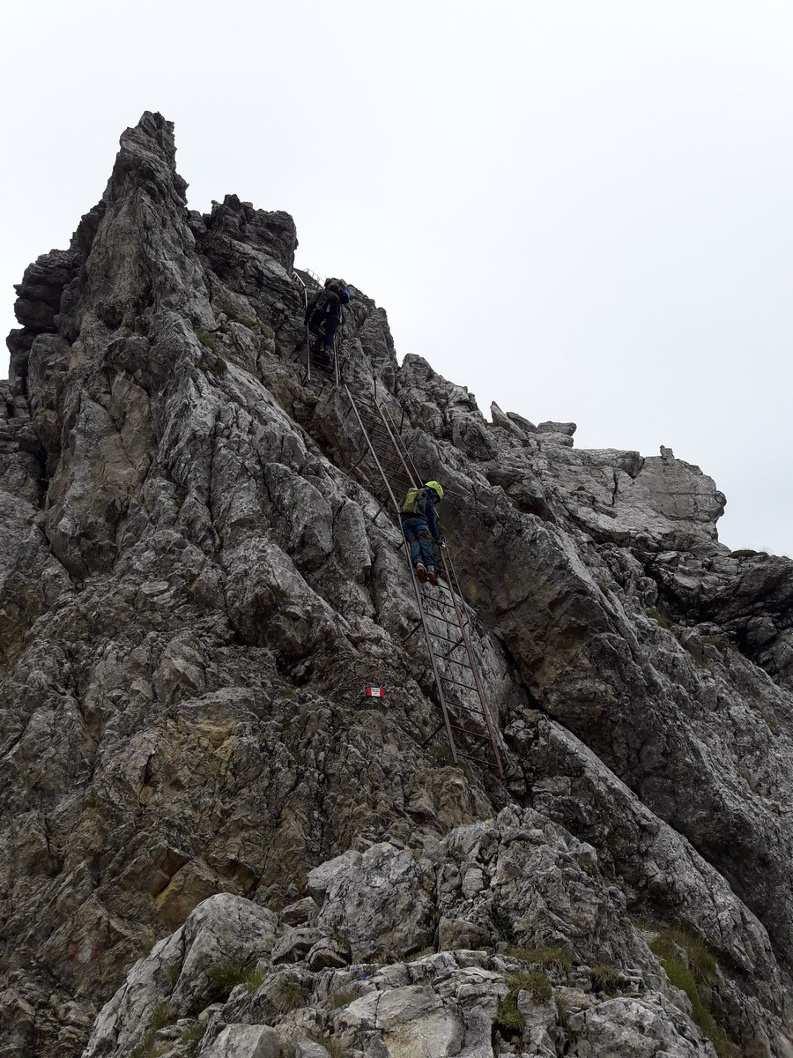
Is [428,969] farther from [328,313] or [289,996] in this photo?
[328,313]

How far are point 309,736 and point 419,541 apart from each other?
6.70m

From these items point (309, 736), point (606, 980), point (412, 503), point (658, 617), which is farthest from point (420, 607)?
point (658, 617)

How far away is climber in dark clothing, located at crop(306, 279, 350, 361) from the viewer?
95.9ft

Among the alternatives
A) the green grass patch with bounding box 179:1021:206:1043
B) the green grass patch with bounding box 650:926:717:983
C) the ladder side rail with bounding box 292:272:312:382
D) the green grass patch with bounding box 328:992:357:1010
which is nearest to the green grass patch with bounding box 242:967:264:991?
the green grass patch with bounding box 179:1021:206:1043

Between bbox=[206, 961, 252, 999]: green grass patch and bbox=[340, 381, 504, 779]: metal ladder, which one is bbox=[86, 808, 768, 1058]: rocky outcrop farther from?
bbox=[340, 381, 504, 779]: metal ladder

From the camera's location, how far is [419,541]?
67.1 ft

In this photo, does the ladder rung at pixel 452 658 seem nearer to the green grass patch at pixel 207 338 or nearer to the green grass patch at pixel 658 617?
the green grass patch at pixel 207 338

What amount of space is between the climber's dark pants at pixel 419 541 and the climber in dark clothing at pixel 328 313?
33.7 feet

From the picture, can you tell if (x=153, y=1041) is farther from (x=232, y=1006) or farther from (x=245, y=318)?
(x=245, y=318)

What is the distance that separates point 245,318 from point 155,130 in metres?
8.57

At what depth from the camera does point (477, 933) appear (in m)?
10.3

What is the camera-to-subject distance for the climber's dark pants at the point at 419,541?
2019cm

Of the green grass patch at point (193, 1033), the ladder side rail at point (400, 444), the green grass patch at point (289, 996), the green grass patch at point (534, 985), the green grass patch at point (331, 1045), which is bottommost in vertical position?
the green grass patch at point (193, 1033)

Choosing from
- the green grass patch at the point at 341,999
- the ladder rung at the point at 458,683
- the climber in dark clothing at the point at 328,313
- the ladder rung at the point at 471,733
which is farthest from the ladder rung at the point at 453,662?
the climber in dark clothing at the point at 328,313
